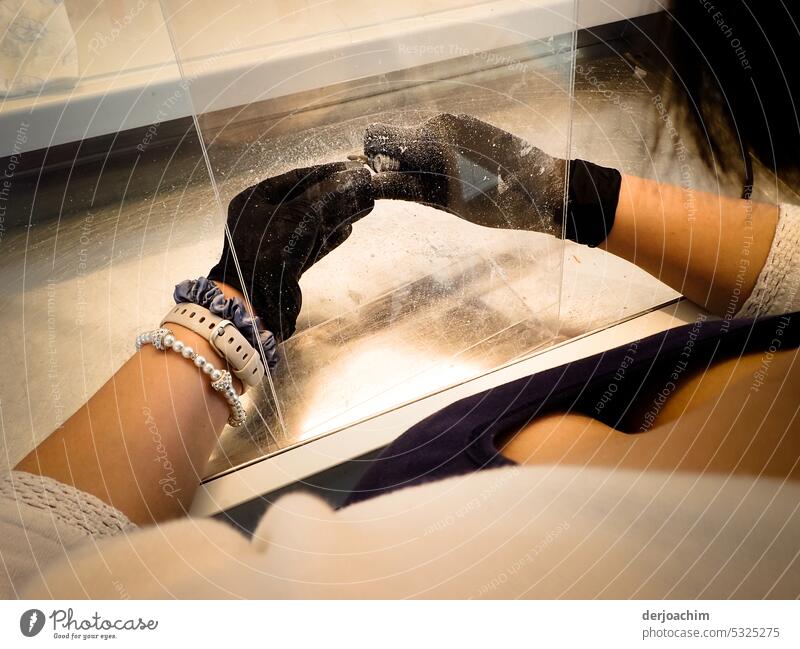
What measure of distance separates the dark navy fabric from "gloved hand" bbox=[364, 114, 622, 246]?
13cm

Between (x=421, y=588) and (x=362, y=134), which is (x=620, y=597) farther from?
(x=362, y=134)

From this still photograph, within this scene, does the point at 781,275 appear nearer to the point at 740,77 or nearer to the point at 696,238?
the point at 696,238

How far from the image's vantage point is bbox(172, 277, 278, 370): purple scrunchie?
0.38 metres

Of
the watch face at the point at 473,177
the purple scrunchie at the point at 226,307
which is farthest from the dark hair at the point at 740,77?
the purple scrunchie at the point at 226,307

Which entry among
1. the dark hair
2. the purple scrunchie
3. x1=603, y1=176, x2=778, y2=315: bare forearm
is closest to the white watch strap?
the purple scrunchie

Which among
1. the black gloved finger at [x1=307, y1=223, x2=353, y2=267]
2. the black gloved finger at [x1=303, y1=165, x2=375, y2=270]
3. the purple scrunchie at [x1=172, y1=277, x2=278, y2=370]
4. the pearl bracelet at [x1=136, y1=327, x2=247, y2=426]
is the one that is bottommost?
the pearl bracelet at [x1=136, y1=327, x2=247, y2=426]

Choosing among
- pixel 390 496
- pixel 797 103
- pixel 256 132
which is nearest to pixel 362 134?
pixel 256 132

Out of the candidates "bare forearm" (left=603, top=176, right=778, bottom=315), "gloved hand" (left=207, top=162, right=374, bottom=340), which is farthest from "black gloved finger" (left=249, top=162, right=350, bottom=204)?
"bare forearm" (left=603, top=176, right=778, bottom=315)

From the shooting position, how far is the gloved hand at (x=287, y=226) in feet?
1.26

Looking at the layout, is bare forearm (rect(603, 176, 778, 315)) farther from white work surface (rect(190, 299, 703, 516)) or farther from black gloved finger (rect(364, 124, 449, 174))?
black gloved finger (rect(364, 124, 449, 174))

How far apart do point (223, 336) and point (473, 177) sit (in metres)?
0.19

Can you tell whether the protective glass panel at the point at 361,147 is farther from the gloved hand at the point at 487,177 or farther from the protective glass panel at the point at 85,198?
the protective glass panel at the point at 85,198

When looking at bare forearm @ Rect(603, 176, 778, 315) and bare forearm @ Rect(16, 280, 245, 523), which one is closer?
bare forearm @ Rect(16, 280, 245, 523)

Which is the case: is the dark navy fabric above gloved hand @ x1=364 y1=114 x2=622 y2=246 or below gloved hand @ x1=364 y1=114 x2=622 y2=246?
below
